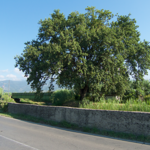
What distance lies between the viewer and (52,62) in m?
18.0

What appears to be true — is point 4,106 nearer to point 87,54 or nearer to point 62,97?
point 62,97

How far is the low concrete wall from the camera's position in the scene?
773cm

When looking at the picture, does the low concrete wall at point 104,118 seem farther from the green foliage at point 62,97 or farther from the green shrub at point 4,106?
the green foliage at point 62,97

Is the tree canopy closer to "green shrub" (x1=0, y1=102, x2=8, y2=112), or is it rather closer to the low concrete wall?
"green shrub" (x1=0, y1=102, x2=8, y2=112)

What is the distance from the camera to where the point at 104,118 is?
906cm

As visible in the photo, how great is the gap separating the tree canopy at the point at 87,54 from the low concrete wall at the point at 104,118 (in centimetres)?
621

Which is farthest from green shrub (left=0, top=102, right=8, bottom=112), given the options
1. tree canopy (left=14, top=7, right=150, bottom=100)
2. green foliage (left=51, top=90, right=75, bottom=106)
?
green foliage (left=51, top=90, right=75, bottom=106)

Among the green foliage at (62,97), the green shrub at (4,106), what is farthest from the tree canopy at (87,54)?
the green foliage at (62,97)

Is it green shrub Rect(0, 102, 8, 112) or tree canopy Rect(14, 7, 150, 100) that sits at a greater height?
tree canopy Rect(14, 7, 150, 100)

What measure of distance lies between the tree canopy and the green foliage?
17.4 ft

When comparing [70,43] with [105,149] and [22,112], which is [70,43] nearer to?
[22,112]

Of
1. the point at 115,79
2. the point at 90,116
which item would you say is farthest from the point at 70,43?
the point at 90,116

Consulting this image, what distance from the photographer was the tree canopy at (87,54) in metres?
17.6

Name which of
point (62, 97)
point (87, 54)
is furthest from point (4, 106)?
point (87, 54)
